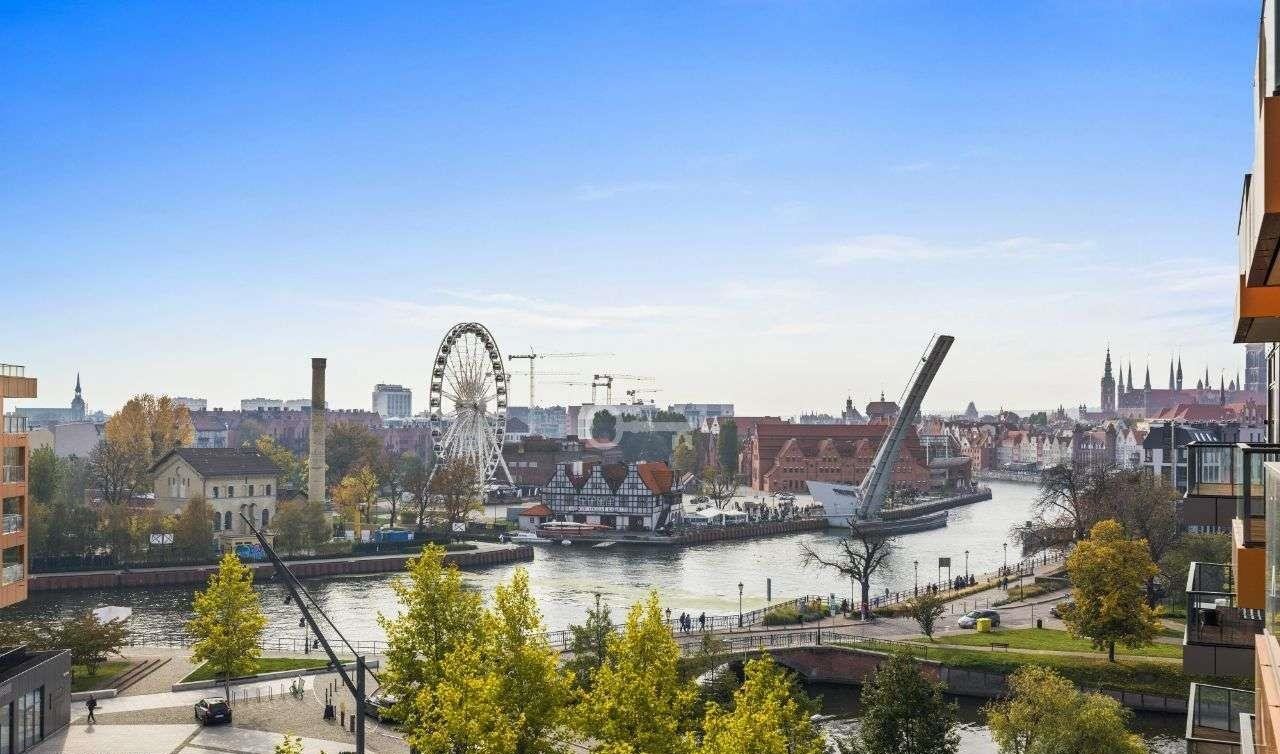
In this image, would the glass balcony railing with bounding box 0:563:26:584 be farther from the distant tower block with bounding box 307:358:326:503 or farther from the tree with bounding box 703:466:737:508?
the tree with bounding box 703:466:737:508

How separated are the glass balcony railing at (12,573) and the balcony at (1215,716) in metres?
21.0

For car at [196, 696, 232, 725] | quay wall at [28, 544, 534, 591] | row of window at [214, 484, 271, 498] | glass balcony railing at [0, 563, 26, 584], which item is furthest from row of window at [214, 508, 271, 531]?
glass balcony railing at [0, 563, 26, 584]

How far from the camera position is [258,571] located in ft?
187

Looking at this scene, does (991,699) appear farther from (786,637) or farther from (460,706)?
(460,706)

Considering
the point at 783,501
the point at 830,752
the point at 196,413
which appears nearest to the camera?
the point at 830,752

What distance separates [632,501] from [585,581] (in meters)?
22.7

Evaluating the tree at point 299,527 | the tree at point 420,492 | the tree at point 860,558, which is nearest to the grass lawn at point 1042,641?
the tree at point 860,558

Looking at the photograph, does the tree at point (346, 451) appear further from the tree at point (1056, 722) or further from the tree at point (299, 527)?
the tree at point (1056, 722)

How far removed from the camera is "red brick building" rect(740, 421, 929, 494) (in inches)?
4232

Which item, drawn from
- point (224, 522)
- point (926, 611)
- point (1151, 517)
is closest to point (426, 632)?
point (926, 611)

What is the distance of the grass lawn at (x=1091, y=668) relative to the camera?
103 ft

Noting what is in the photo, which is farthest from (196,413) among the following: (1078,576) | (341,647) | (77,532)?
(1078,576)

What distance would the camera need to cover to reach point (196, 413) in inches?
6752

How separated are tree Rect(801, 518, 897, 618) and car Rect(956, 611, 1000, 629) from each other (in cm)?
315
